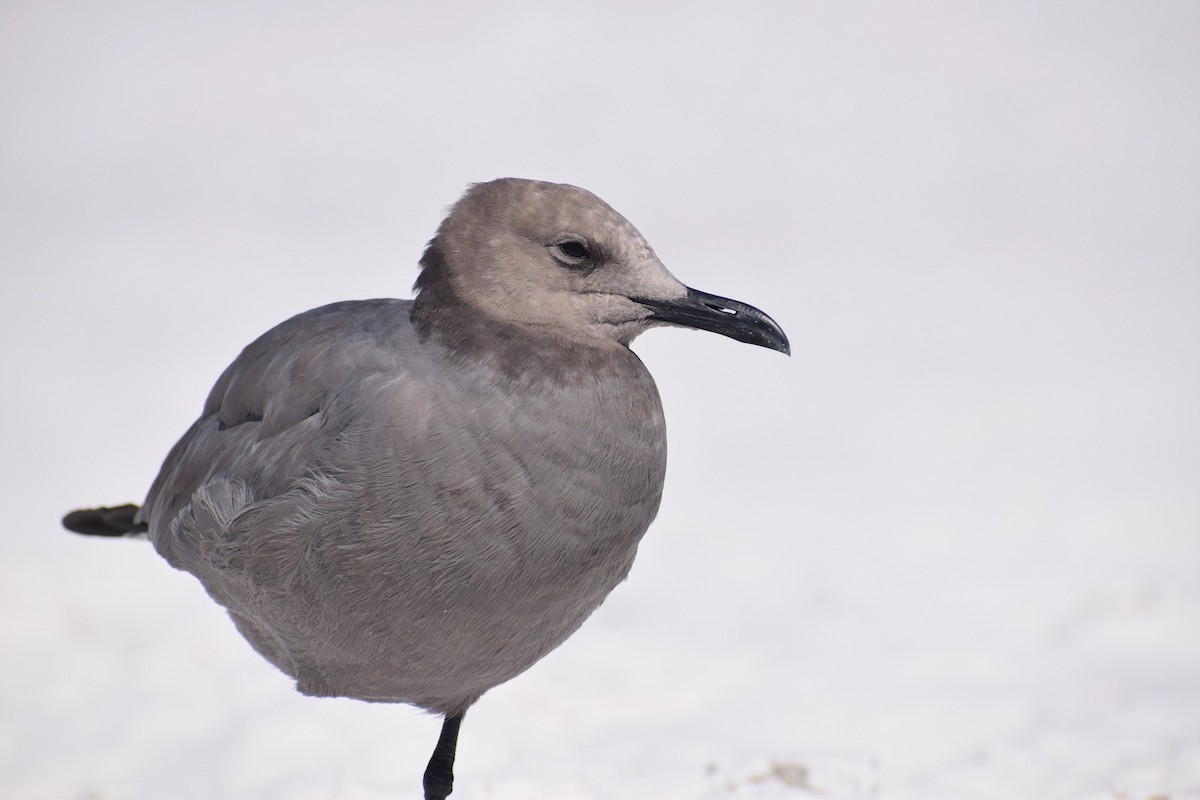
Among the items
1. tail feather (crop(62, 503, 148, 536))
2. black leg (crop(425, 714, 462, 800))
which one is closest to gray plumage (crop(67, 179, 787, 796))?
black leg (crop(425, 714, 462, 800))

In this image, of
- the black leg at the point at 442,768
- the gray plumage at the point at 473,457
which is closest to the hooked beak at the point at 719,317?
the gray plumage at the point at 473,457

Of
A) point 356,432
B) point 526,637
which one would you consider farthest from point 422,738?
point 356,432

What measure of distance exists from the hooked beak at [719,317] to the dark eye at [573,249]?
136 millimetres

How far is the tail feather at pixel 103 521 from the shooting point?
11.9 feet

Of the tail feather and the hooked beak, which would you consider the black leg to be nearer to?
the tail feather

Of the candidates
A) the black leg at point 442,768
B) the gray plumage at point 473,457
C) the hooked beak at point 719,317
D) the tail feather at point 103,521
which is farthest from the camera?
the tail feather at point 103,521

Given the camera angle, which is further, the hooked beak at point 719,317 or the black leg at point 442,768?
the black leg at point 442,768

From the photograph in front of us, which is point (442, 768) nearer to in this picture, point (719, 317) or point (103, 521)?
point (103, 521)

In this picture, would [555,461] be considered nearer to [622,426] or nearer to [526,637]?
[622,426]

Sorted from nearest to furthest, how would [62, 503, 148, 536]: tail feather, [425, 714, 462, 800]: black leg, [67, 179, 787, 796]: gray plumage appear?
[67, 179, 787, 796]: gray plumage < [425, 714, 462, 800]: black leg < [62, 503, 148, 536]: tail feather

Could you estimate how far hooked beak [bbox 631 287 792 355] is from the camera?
261 centimetres

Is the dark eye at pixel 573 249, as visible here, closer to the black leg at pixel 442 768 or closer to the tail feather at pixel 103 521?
the black leg at pixel 442 768

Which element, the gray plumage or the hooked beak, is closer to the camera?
the gray plumage

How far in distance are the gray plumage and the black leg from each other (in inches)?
17.8
